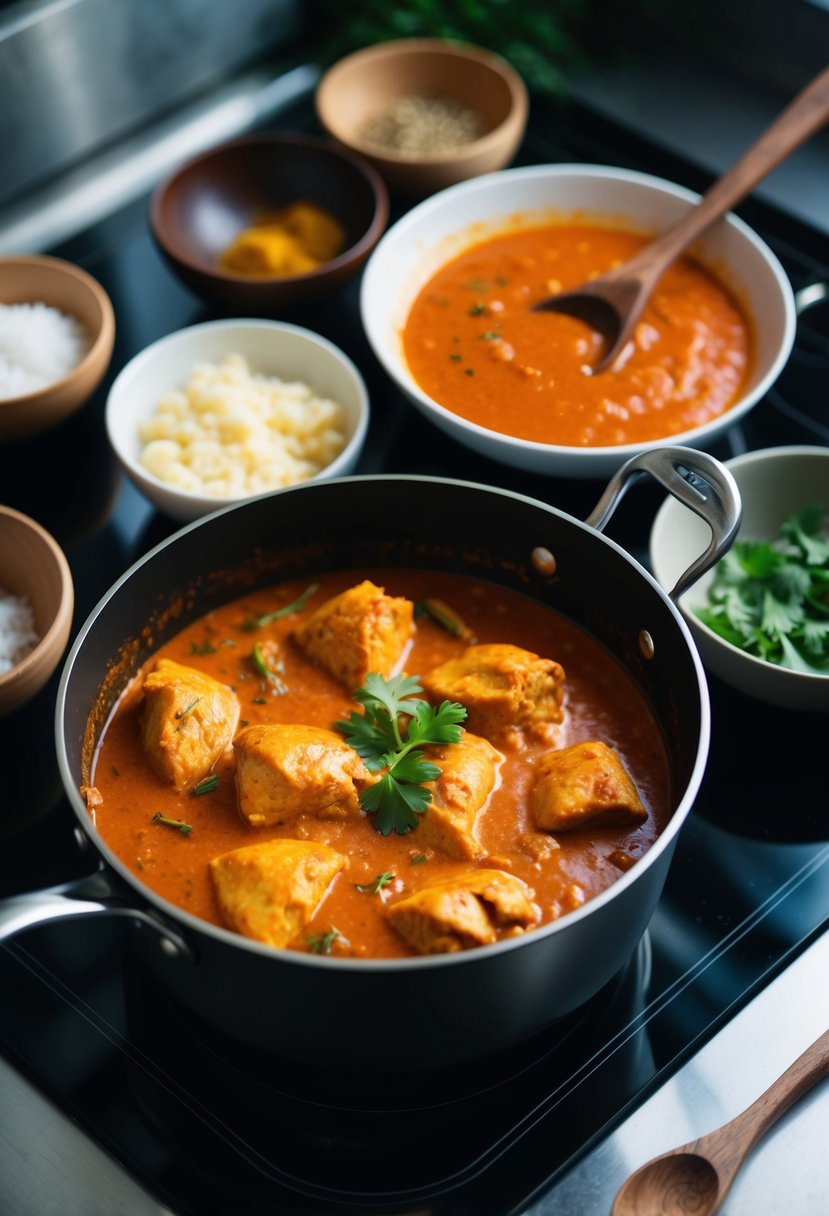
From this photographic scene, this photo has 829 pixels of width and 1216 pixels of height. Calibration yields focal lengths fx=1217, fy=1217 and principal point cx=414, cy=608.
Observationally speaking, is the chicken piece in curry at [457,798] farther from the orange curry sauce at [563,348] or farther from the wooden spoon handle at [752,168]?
the wooden spoon handle at [752,168]

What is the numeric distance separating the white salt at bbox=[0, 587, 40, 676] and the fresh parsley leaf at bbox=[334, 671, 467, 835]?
1.92 feet

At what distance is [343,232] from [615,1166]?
213 cm

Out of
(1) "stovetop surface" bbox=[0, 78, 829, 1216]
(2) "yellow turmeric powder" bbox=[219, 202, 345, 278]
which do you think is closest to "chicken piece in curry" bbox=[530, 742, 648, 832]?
(1) "stovetop surface" bbox=[0, 78, 829, 1216]

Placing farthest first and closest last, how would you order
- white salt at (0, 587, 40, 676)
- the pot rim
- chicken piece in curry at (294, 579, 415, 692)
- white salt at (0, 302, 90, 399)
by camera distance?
1. white salt at (0, 302, 90, 399)
2. white salt at (0, 587, 40, 676)
3. chicken piece in curry at (294, 579, 415, 692)
4. the pot rim

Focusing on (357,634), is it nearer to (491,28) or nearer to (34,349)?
(34,349)

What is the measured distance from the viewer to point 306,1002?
4.61 ft

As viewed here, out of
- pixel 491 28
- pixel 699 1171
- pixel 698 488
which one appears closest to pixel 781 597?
pixel 698 488

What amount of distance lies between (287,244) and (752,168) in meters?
1.04

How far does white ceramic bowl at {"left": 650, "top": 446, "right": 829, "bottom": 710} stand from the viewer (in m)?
1.99

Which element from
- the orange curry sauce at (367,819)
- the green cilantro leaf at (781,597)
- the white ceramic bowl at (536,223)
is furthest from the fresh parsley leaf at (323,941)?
the white ceramic bowl at (536,223)

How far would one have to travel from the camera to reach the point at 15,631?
2100mm

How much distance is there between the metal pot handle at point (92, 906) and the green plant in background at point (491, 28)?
2.53 meters

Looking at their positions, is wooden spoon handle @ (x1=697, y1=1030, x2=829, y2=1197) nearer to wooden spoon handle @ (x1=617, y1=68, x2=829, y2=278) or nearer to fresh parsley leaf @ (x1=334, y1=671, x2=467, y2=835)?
fresh parsley leaf @ (x1=334, y1=671, x2=467, y2=835)

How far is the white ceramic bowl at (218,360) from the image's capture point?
2.36 meters
